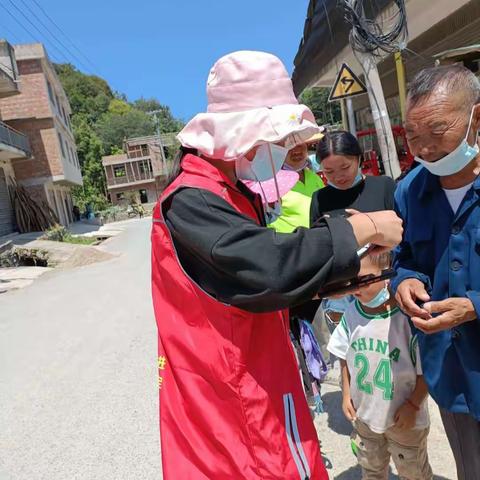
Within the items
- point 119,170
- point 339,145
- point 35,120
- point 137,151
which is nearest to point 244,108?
point 339,145

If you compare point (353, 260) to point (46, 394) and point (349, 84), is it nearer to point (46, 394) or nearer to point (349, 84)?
point (46, 394)

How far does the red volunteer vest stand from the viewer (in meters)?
1.12

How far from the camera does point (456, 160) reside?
4.58 ft

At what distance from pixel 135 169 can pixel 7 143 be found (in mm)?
40554

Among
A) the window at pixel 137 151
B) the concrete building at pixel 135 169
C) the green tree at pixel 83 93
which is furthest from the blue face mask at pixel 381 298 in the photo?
the green tree at pixel 83 93

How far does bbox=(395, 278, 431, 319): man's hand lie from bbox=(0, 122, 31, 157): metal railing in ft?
67.4

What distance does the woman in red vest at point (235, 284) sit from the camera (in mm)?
997

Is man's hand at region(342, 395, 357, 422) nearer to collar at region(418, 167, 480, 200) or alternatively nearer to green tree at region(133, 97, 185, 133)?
collar at region(418, 167, 480, 200)

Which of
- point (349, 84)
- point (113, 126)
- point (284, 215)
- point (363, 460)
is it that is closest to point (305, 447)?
point (363, 460)

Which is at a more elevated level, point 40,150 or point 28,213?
point 40,150

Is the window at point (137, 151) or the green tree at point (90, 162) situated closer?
the green tree at point (90, 162)

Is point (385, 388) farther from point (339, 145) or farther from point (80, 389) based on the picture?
point (80, 389)

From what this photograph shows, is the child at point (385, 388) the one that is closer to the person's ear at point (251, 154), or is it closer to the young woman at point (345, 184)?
the young woman at point (345, 184)

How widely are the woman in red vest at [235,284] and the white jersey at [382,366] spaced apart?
81 cm
